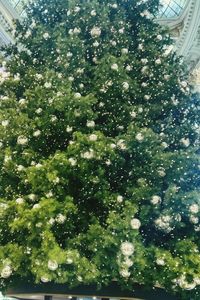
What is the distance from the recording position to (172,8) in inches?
967

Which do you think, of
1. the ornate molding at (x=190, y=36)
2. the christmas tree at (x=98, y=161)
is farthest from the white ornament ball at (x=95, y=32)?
the ornate molding at (x=190, y=36)

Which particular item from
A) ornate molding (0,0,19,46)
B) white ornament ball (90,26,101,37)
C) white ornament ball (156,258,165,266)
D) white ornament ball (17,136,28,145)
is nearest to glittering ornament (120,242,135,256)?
white ornament ball (156,258,165,266)

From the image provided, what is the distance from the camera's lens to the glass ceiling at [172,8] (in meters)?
24.1

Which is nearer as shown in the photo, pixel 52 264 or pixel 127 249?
pixel 52 264

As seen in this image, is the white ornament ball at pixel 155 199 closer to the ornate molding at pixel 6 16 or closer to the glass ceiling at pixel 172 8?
the ornate molding at pixel 6 16

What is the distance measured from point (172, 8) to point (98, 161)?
18.2m

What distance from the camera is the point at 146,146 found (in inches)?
325

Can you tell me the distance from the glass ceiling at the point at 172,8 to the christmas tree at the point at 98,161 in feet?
46.1

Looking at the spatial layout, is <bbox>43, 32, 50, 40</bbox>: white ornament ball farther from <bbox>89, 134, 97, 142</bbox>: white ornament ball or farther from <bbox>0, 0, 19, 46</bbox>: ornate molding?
<bbox>0, 0, 19, 46</bbox>: ornate molding

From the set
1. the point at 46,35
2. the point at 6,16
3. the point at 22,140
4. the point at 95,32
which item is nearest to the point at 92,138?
the point at 22,140

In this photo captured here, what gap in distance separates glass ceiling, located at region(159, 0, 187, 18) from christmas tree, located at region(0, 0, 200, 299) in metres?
14.1

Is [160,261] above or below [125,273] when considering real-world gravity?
above

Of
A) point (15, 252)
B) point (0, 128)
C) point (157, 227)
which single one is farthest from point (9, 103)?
point (157, 227)

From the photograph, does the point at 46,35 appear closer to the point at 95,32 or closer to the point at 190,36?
the point at 95,32
